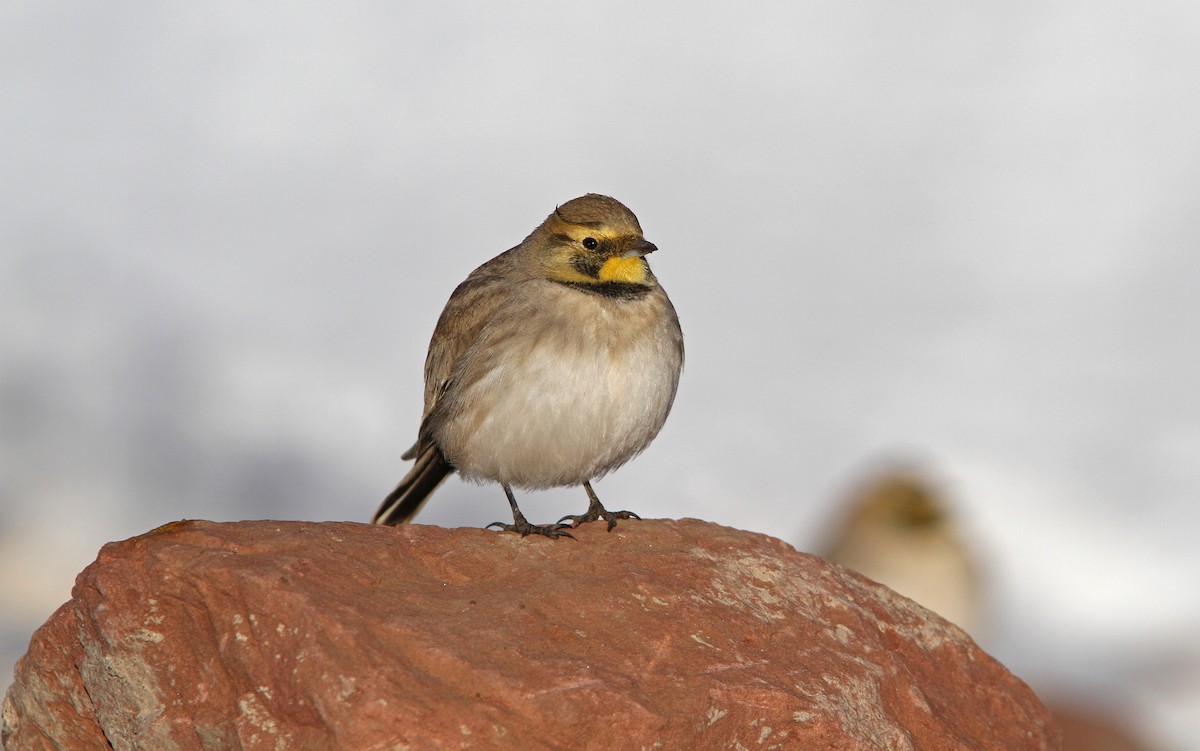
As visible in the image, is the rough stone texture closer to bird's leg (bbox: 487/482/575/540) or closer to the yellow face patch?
bird's leg (bbox: 487/482/575/540)

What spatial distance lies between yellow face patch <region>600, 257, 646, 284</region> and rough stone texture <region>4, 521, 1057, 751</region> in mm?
1951

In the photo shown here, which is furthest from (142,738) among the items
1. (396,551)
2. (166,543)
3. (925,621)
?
(925,621)

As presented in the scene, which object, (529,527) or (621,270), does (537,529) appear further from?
(621,270)

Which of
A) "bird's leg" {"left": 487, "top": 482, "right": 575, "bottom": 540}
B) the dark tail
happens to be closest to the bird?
the dark tail

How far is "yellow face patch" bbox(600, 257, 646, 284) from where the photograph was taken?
358 inches

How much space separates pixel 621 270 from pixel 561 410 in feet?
3.76

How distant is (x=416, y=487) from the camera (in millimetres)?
9789

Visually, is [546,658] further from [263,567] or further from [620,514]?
[620,514]

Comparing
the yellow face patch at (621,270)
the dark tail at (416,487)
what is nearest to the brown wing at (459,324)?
the dark tail at (416,487)

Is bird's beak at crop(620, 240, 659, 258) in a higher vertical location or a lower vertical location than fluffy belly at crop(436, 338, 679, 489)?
higher

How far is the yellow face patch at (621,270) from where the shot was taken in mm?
9086

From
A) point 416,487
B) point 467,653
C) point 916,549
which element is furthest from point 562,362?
point 916,549

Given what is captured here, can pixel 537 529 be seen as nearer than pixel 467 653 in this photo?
No

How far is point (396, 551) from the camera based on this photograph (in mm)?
7223
